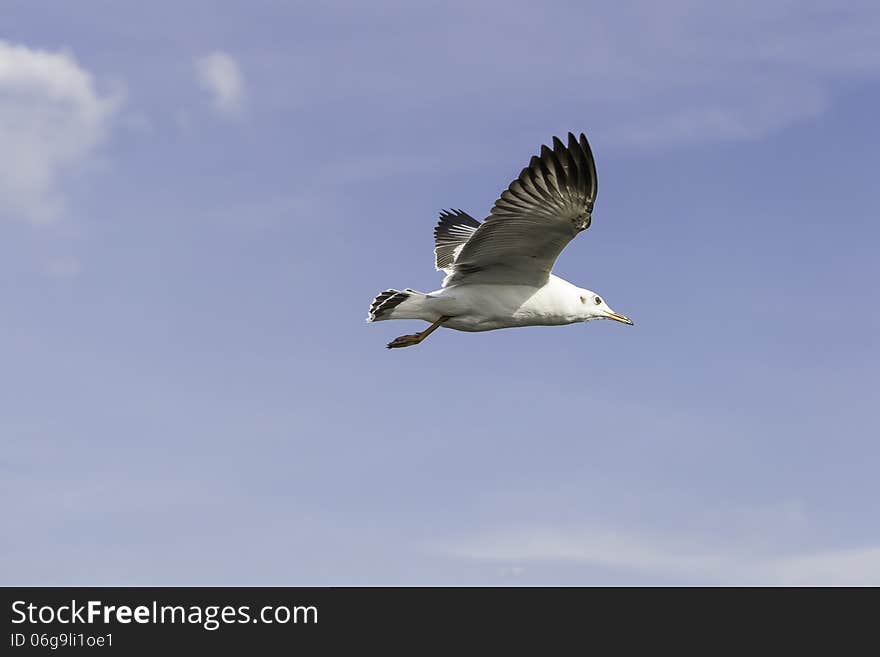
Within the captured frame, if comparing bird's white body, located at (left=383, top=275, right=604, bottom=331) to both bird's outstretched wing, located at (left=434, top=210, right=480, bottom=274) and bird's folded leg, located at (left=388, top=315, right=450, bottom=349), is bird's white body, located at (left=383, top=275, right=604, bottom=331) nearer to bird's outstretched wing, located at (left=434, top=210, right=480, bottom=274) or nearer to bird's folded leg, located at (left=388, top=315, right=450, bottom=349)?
bird's folded leg, located at (left=388, top=315, right=450, bottom=349)

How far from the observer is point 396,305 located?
17.7 m

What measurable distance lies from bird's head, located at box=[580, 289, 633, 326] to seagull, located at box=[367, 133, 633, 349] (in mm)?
16

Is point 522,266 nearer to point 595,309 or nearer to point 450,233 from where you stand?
point 595,309

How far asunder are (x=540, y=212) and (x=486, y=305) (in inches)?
76.7

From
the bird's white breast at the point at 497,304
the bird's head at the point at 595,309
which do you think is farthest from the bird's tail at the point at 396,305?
the bird's head at the point at 595,309

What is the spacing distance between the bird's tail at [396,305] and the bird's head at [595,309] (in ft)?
9.12

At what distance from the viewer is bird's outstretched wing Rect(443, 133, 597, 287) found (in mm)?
16062

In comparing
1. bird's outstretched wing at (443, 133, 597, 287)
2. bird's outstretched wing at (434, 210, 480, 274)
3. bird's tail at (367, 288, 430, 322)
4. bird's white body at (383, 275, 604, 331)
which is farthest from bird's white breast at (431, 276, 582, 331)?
bird's outstretched wing at (434, 210, 480, 274)

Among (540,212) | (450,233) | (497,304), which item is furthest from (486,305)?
(450,233)

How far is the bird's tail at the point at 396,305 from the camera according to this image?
17.6m

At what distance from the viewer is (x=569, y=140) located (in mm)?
16031
